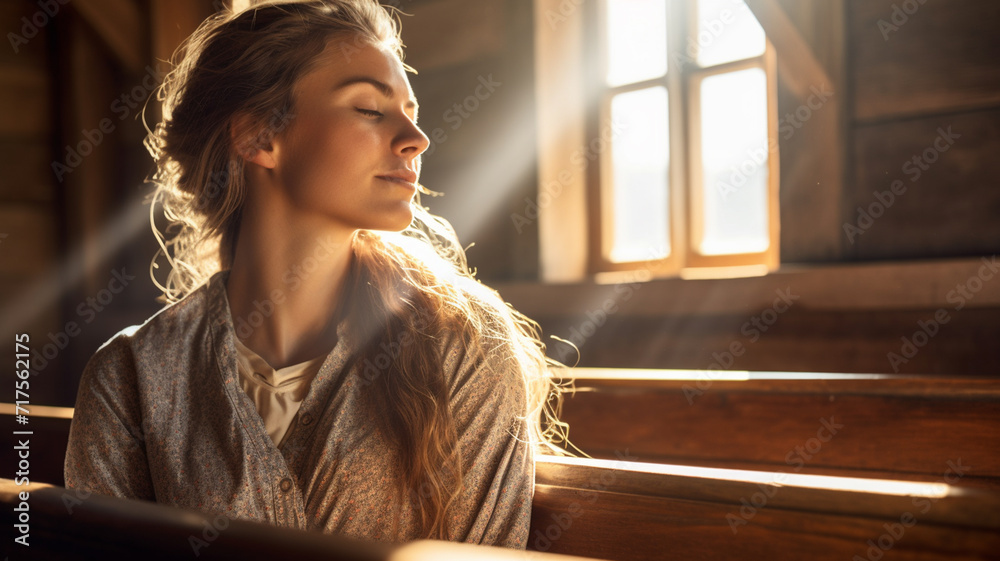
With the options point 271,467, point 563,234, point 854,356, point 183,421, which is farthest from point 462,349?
point 563,234

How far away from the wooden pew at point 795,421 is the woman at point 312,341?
0.35 metres

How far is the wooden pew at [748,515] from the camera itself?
1.90 ft

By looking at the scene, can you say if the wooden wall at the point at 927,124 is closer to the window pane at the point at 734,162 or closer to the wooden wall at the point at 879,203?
the wooden wall at the point at 879,203

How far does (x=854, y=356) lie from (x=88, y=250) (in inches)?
146

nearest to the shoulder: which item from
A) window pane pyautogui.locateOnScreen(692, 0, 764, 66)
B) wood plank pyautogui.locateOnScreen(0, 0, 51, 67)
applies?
window pane pyautogui.locateOnScreen(692, 0, 764, 66)

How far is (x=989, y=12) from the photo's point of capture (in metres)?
1.96

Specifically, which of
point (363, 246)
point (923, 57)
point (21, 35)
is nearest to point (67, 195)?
point (21, 35)

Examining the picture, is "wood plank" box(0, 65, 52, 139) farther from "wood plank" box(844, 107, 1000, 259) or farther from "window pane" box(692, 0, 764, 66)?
"wood plank" box(844, 107, 1000, 259)

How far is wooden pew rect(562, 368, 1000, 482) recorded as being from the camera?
4.41 feet

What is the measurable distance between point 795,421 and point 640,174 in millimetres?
1461

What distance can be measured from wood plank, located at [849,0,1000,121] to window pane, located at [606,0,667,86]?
2.40 feet

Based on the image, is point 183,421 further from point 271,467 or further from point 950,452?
point 950,452

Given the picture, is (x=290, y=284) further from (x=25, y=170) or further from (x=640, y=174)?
(x=25, y=170)

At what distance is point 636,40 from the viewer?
2.82 metres
